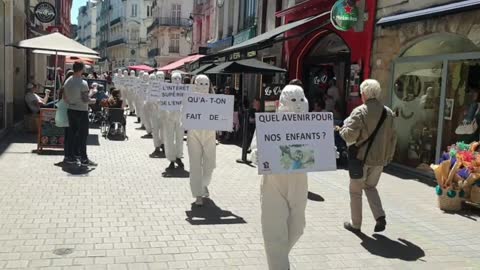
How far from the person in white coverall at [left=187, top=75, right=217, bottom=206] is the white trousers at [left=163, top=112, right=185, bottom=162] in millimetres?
2277

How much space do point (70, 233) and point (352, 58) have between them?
8449mm

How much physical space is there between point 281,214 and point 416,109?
22.7 ft

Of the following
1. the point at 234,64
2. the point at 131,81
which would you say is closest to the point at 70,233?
the point at 234,64

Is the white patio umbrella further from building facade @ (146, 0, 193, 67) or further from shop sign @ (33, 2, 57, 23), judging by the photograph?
building facade @ (146, 0, 193, 67)

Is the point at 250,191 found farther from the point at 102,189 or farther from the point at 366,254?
the point at 366,254

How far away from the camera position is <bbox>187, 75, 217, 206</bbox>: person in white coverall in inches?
262

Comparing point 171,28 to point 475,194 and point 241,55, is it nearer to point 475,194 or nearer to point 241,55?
point 241,55

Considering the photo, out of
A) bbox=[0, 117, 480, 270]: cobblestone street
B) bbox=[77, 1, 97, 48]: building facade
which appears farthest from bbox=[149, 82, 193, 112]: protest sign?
bbox=[77, 1, 97, 48]: building facade

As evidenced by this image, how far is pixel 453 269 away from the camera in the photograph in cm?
475

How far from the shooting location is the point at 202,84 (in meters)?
7.09

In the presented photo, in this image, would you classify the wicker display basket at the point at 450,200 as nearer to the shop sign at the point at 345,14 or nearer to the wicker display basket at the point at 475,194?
the wicker display basket at the point at 475,194

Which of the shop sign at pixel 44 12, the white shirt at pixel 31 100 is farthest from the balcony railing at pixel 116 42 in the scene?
the white shirt at pixel 31 100

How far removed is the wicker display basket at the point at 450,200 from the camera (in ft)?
22.4

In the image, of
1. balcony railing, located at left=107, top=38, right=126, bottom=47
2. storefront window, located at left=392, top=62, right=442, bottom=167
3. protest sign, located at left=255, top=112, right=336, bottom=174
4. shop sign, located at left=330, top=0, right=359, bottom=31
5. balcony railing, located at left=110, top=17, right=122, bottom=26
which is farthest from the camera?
balcony railing, located at left=110, top=17, right=122, bottom=26
